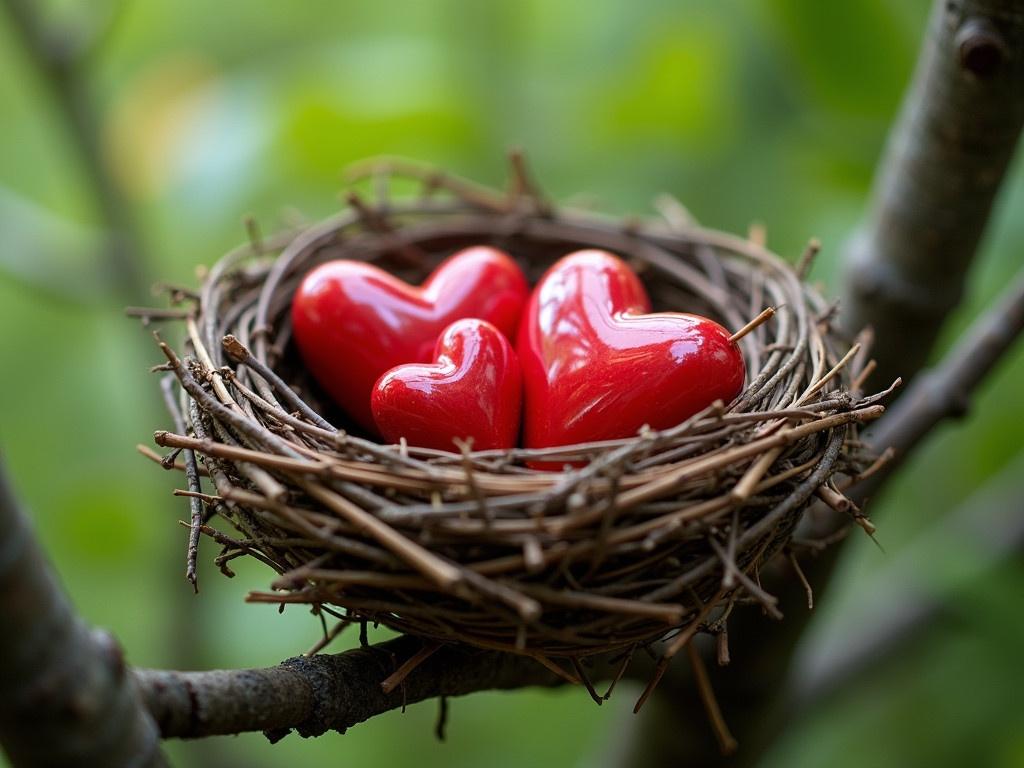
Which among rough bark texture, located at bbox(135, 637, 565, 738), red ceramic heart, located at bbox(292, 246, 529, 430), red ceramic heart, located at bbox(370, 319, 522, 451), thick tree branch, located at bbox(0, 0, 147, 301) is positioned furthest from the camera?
thick tree branch, located at bbox(0, 0, 147, 301)

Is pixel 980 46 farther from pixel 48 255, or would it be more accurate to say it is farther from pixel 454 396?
pixel 48 255

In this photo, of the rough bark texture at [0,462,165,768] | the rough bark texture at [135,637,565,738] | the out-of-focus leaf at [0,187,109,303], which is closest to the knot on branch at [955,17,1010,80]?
the rough bark texture at [135,637,565,738]

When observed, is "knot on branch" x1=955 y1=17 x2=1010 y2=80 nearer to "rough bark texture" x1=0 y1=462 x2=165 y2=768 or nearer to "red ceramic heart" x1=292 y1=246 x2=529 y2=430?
"red ceramic heart" x1=292 y1=246 x2=529 y2=430

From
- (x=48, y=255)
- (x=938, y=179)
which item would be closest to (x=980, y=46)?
(x=938, y=179)

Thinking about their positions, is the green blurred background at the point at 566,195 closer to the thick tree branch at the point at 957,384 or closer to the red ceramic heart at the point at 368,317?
the thick tree branch at the point at 957,384

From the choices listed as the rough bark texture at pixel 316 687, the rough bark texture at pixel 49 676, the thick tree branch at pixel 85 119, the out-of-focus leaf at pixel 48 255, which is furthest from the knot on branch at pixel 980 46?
the out-of-focus leaf at pixel 48 255

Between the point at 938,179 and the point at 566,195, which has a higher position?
the point at 938,179
